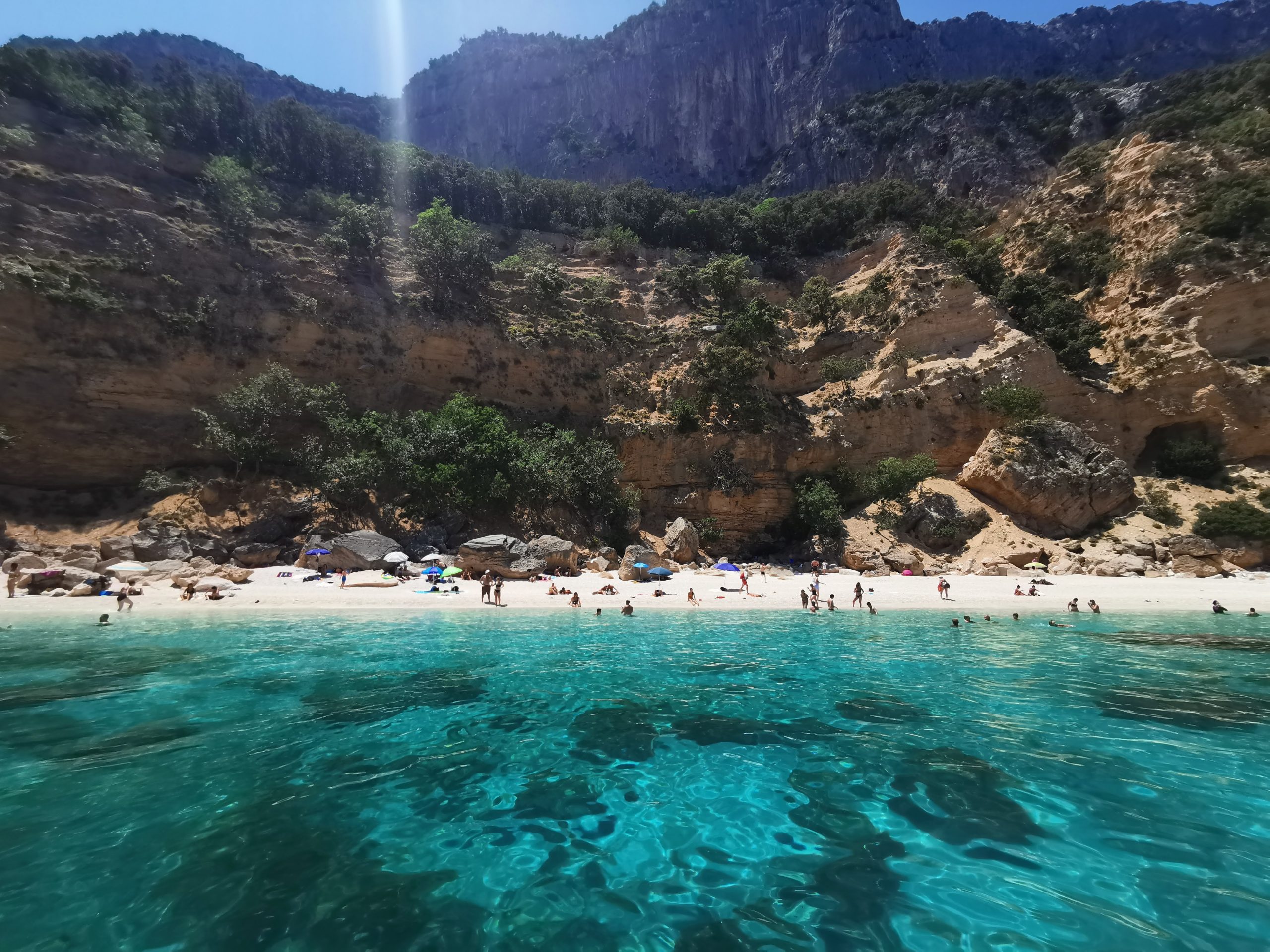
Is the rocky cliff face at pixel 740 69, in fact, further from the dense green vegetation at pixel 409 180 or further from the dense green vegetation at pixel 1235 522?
the dense green vegetation at pixel 1235 522

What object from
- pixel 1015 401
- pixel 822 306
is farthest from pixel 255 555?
pixel 1015 401

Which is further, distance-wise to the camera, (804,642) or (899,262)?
(899,262)

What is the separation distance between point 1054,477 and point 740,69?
82565 mm

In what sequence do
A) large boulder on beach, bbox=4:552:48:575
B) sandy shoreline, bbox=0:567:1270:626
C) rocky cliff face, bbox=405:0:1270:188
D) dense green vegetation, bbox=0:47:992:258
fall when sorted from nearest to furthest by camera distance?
sandy shoreline, bbox=0:567:1270:626
large boulder on beach, bbox=4:552:48:575
dense green vegetation, bbox=0:47:992:258
rocky cliff face, bbox=405:0:1270:188

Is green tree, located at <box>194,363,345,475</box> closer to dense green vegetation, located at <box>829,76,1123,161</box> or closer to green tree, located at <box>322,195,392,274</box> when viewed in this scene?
green tree, located at <box>322,195,392,274</box>

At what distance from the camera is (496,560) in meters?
24.3

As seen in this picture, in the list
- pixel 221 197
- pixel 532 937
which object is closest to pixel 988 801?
pixel 532 937

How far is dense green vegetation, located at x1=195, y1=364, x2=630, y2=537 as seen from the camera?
27500 millimetres

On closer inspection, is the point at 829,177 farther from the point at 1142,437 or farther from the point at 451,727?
the point at 451,727

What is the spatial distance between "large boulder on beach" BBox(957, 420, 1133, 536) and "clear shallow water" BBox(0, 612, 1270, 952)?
19.9 m

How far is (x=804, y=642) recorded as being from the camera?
46.5 feet

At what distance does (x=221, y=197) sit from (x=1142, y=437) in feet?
185

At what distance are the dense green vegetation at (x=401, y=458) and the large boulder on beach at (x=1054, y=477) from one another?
68.4 feet

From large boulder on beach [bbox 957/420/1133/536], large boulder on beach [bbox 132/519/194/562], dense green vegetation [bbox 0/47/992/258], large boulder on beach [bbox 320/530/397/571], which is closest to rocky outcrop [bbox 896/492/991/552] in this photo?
large boulder on beach [bbox 957/420/1133/536]
